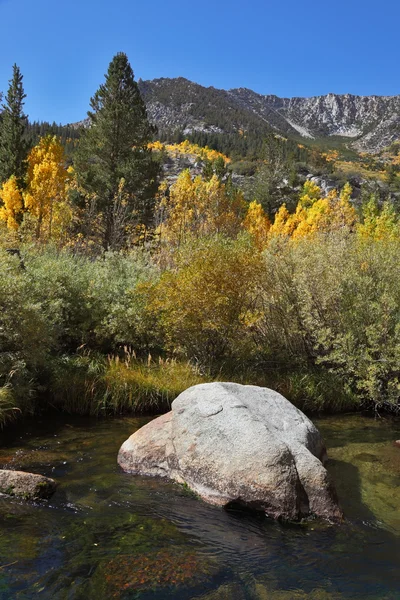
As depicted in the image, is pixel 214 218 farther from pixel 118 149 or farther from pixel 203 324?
pixel 203 324

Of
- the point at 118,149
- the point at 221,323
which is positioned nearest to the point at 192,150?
the point at 118,149

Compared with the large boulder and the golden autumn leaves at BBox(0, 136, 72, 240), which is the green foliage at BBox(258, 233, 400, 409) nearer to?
the large boulder

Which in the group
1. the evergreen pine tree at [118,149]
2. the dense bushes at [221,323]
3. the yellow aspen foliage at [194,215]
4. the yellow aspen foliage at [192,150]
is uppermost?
the yellow aspen foliage at [192,150]

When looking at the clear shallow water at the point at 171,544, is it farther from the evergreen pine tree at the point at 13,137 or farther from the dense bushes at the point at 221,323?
the evergreen pine tree at the point at 13,137

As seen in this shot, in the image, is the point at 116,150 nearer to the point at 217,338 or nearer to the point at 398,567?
the point at 217,338

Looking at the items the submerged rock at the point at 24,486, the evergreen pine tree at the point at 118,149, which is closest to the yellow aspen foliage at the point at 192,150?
the evergreen pine tree at the point at 118,149

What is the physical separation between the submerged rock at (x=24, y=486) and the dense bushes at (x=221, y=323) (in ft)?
12.0

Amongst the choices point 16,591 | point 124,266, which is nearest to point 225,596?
point 16,591

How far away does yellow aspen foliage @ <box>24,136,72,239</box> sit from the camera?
68.5 ft

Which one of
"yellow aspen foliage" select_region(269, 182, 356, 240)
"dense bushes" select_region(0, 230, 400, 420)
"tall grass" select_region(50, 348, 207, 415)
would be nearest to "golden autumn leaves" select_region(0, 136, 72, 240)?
"dense bushes" select_region(0, 230, 400, 420)

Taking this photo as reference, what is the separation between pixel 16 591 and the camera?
3930 mm

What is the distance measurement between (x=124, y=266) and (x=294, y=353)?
5.53 meters

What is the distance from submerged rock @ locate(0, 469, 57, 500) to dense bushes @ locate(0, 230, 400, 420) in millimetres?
3672

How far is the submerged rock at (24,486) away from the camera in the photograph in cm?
567
